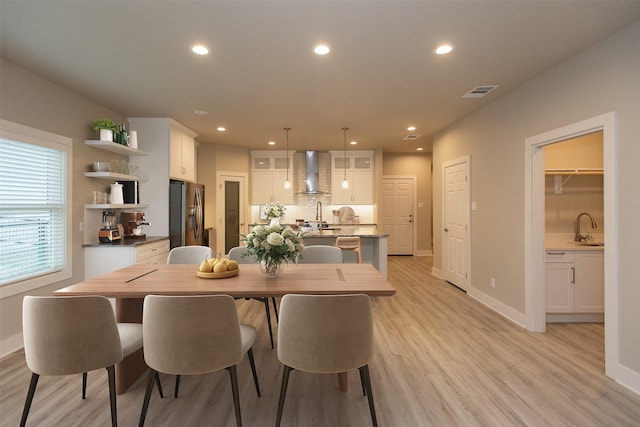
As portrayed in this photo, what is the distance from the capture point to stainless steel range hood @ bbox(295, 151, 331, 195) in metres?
7.63

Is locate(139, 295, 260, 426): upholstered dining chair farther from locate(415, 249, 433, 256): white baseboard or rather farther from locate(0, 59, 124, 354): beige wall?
locate(415, 249, 433, 256): white baseboard

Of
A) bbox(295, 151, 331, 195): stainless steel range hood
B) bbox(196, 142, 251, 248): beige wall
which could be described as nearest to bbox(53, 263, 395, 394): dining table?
bbox(196, 142, 251, 248): beige wall

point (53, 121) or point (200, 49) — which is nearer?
point (200, 49)

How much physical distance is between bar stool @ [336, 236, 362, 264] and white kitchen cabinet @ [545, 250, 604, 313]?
2.21m

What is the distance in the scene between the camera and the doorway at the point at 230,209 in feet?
22.8

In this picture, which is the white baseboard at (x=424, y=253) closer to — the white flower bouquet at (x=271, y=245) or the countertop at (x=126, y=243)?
the countertop at (x=126, y=243)

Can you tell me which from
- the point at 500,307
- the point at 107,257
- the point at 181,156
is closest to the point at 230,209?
the point at 181,156

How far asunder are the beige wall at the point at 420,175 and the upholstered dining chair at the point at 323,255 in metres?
5.74

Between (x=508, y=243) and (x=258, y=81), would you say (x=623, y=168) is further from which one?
(x=258, y=81)

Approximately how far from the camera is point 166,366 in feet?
5.80

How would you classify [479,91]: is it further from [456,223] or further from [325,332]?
[325,332]

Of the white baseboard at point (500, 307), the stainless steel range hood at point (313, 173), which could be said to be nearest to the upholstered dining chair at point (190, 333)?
the white baseboard at point (500, 307)

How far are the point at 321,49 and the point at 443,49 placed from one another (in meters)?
1.04

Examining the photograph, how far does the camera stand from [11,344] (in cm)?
302
